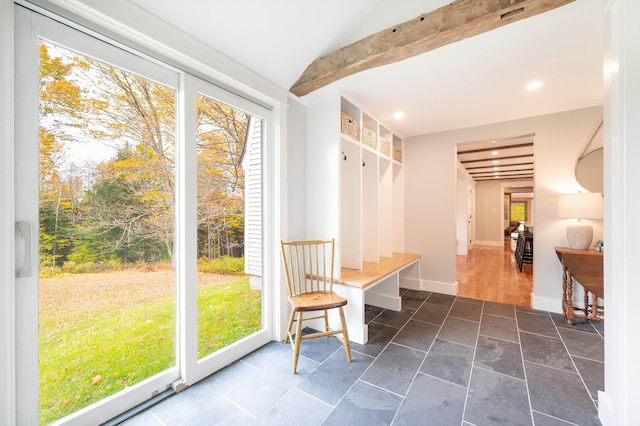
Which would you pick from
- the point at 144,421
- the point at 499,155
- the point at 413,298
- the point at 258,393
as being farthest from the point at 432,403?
the point at 499,155

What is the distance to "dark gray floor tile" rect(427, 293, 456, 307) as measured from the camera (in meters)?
3.19

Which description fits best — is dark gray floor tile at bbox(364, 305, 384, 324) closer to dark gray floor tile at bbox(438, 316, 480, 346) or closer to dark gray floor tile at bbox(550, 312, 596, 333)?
dark gray floor tile at bbox(438, 316, 480, 346)

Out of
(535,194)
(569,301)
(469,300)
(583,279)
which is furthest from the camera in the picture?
(469,300)

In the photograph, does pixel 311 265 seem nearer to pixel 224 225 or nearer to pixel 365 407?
pixel 224 225

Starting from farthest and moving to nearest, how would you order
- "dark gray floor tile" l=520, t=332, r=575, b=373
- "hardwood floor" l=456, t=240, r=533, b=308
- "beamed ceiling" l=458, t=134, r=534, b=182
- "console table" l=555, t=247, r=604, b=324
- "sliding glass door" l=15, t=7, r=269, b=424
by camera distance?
1. "beamed ceiling" l=458, t=134, r=534, b=182
2. "hardwood floor" l=456, t=240, r=533, b=308
3. "console table" l=555, t=247, r=604, b=324
4. "dark gray floor tile" l=520, t=332, r=575, b=373
5. "sliding glass door" l=15, t=7, r=269, b=424

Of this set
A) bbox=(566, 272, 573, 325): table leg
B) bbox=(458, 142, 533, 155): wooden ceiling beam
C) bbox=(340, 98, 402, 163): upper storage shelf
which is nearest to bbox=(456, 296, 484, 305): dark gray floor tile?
bbox=(566, 272, 573, 325): table leg

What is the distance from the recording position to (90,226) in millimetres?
1318

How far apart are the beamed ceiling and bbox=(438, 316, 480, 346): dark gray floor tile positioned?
7.97ft

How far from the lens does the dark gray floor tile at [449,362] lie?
5.80 feet

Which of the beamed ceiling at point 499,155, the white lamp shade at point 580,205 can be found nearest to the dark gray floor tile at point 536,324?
the white lamp shade at point 580,205

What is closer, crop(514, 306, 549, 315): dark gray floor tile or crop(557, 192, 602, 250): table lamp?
crop(557, 192, 602, 250): table lamp

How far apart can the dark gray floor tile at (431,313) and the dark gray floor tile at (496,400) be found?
0.89 m

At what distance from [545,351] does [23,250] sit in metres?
3.53

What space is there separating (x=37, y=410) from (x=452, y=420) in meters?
2.11
